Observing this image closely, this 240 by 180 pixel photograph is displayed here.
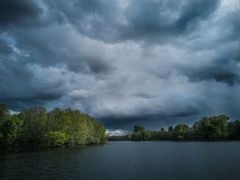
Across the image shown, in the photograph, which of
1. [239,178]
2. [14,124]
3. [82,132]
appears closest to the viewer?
[239,178]

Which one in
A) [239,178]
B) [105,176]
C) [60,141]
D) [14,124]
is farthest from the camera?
[60,141]

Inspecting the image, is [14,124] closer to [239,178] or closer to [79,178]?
[79,178]

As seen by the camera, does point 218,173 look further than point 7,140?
No

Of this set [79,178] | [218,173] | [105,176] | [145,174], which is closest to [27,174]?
[79,178]

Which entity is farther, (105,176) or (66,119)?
(66,119)

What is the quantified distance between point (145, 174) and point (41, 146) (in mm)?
116914

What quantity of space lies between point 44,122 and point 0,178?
10578cm

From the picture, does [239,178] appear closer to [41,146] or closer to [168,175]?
[168,175]

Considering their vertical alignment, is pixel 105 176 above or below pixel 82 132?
below

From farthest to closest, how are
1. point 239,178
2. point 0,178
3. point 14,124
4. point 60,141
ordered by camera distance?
point 60,141 → point 14,124 → point 0,178 → point 239,178

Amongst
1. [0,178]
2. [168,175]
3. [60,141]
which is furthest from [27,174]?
[60,141]

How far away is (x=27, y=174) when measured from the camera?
50719 millimetres

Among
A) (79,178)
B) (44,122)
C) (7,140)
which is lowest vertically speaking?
(79,178)

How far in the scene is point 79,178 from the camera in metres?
47.1
